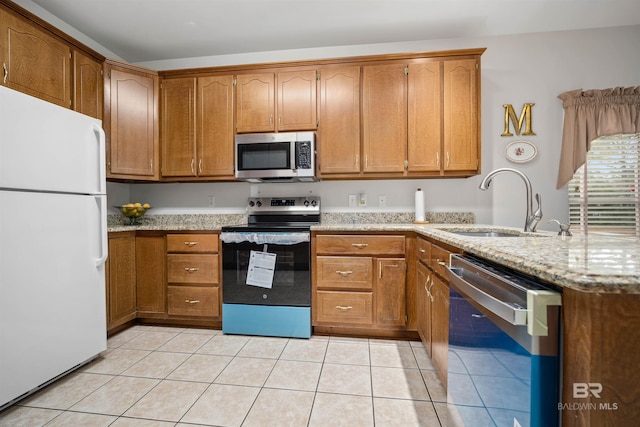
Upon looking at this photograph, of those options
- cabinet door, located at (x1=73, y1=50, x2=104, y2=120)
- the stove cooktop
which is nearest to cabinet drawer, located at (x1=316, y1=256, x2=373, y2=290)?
the stove cooktop

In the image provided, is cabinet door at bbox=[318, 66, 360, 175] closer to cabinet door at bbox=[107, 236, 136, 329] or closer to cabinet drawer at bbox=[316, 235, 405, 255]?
cabinet drawer at bbox=[316, 235, 405, 255]

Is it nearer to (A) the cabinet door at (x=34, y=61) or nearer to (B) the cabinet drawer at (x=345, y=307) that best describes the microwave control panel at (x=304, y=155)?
(B) the cabinet drawer at (x=345, y=307)

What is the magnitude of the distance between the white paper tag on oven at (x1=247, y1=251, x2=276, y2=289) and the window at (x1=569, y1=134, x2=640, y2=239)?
279 cm

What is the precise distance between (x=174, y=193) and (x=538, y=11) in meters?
3.79

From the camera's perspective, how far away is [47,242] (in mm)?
1664

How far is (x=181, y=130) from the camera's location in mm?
2889

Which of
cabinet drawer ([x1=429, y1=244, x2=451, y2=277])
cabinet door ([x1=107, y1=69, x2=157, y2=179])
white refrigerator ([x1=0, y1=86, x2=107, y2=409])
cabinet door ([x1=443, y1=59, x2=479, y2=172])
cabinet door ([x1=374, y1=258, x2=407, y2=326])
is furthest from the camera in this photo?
cabinet door ([x1=107, y1=69, x2=157, y2=179])

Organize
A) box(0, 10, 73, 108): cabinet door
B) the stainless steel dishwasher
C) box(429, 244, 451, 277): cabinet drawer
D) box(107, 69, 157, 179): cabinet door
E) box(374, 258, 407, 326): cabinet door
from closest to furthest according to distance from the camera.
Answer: the stainless steel dishwasher → box(429, 244, 451, 277): cabinet drawer → box(0, 10, 73, 108): cabinet door → box(374, 258, 407, 326): cabinet door → box(107, 69, 157, 179): cabinet door

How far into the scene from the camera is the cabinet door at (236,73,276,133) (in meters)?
2.77

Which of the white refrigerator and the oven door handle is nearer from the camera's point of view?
the white refrigerator

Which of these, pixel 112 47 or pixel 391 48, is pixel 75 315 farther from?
pixel 391 48

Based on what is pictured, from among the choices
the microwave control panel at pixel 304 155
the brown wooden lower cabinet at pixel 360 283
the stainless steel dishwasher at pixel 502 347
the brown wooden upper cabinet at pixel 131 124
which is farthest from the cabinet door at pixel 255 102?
the stainless steel dishwasher at pixel 502 347

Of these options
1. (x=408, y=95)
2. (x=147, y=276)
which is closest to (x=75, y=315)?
(x=147, y=276)

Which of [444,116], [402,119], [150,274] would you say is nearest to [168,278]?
[150,274]
